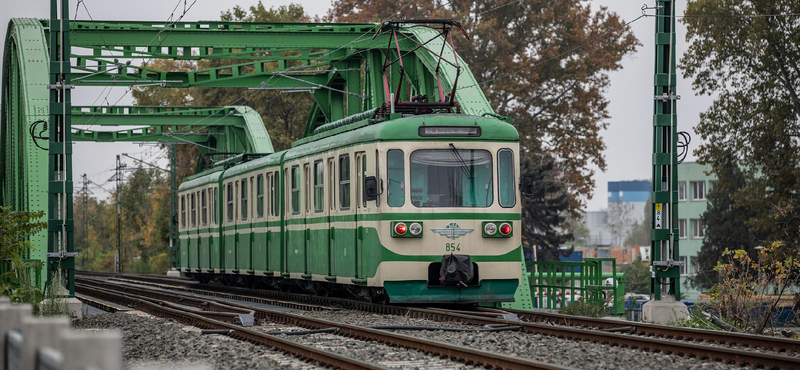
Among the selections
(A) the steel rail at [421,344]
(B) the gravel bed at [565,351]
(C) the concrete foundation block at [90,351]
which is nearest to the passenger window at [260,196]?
(A) the steel rail at [421,344]

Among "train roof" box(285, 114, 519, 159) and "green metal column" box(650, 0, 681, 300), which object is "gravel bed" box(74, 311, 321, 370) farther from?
"green metal column" box(650, 0, 681, 300)

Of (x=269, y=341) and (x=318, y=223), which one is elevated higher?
(x=318, y=223)

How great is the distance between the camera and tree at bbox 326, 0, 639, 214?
136 ft

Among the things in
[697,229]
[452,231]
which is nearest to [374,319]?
[452,231]

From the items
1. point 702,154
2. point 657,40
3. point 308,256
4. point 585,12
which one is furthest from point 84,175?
point 657,40

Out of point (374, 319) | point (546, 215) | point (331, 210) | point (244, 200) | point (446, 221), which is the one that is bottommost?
point (374, 319)

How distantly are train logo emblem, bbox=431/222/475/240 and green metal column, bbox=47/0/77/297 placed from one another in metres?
5.67

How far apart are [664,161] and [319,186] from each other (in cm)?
550

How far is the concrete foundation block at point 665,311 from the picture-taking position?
14.5 m

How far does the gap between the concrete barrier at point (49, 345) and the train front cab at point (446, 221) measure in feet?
33.3

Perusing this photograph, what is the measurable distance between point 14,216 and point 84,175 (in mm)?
59030

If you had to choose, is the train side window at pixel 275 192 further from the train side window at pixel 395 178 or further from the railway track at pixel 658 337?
the train side window at pixel 395 178

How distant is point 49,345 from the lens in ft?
13.7

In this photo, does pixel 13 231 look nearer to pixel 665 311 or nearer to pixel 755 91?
pixel 665 311
